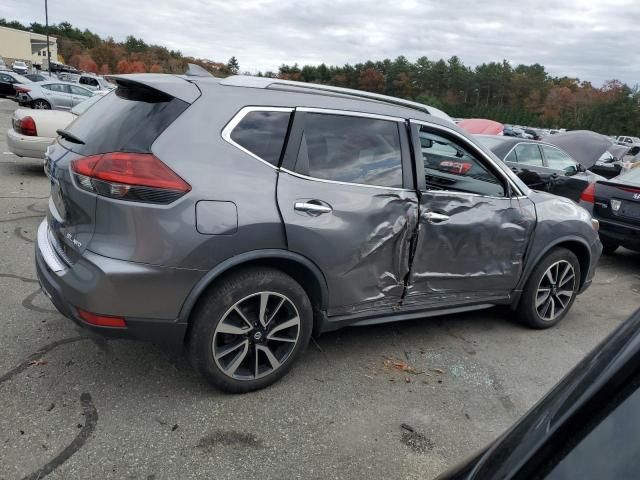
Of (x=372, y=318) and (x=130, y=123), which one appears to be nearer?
(x=130, y=123)

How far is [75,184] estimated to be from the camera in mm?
2859

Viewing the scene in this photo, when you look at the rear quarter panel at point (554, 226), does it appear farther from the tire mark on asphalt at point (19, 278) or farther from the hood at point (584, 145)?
the hood at point (584, 145)

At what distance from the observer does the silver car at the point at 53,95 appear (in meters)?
18.8

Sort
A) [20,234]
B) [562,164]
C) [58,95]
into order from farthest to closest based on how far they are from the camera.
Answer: [58,95], [562,164], [20,234]

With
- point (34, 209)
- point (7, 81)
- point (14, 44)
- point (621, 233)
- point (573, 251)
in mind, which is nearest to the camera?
point (573, 251)

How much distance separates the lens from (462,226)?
3.76m

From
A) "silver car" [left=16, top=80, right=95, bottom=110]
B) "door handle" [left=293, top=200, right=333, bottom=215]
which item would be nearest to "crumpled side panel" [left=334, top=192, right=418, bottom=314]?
"door handle" [left=293, top=200, right=333, bottom=215]

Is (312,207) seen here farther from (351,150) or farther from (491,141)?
(491,141)

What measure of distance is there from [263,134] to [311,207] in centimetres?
Result: 52

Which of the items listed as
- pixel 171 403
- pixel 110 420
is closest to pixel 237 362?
pixel 171 403

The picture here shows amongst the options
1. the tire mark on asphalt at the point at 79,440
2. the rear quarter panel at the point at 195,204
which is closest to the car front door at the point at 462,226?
the rear quarter panel at the point at 195,204

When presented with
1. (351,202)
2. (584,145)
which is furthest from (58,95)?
(351,202)

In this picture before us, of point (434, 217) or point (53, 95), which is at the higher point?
point (434, 217)

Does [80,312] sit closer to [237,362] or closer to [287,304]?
[237,362]
